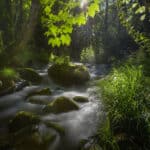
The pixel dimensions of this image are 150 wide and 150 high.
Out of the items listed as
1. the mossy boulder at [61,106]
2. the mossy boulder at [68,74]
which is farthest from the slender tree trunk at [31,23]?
the mossy boulder at [68,74]

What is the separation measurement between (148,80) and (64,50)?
39.1 feet

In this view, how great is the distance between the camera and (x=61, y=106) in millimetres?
6383

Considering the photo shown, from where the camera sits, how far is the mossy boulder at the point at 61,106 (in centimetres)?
625

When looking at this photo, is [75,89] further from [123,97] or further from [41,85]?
[123,97]

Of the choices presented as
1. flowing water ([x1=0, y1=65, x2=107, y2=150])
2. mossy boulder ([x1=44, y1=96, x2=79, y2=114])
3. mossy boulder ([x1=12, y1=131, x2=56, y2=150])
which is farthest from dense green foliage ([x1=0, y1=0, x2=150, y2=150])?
mossy boulder ([x1=12, y1=131, x2=56, y2=150])

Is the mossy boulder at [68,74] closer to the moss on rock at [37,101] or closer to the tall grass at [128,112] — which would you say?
the moss on rock at [37,101]

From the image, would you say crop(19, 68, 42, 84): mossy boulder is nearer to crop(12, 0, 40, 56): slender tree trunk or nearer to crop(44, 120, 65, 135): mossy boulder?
crop(44, 120, 65, 135): mossy boulder

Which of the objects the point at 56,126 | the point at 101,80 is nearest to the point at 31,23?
the point at 56,126

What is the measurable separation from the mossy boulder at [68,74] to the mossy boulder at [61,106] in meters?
3.04

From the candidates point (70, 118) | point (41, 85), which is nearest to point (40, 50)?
point (41, 85)

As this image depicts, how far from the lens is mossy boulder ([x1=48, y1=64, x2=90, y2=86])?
9.93 meters

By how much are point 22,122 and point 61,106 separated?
4.20 ft

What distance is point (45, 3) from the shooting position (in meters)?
3.78

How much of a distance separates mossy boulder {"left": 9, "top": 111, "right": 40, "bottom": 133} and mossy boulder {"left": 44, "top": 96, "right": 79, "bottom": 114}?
0.76m
